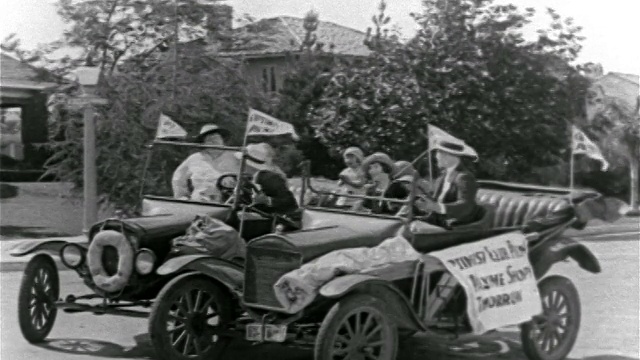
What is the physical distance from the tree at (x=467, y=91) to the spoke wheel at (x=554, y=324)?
10776 mm

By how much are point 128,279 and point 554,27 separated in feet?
48.6

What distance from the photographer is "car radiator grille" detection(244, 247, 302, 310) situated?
683cm

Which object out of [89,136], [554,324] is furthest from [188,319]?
[89,136]

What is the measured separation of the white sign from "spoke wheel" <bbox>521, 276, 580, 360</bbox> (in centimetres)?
23

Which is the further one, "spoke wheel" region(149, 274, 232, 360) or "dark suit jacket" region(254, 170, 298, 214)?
"dark suit jacket" region(254, 170, 298, 214)

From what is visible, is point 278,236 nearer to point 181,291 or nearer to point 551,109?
point 181,291

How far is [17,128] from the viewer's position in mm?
24266

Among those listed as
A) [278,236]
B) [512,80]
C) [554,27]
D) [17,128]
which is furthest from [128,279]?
→ [17,128]

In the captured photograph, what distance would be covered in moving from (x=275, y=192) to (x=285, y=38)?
15.2 meters

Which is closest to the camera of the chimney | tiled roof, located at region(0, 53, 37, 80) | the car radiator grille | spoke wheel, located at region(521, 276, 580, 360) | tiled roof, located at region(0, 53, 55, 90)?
the car radiator grille

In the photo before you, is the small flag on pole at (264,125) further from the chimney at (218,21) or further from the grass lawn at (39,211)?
the grass lawn at (39,211)

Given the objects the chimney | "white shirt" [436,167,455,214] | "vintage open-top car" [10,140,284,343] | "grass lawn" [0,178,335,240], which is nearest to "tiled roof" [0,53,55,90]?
"grass lawn" [0,178,335,240]

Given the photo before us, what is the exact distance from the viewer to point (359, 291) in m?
6.52

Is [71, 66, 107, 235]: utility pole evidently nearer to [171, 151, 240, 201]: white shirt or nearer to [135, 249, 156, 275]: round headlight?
[171, 151, 240, 201]: white shirt
